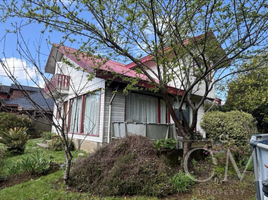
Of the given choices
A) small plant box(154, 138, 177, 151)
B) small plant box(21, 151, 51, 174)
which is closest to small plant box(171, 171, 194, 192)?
small plant box(154, 138, 177, 151)

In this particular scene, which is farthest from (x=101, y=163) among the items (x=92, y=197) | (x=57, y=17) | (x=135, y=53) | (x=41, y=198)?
(x=57, y=17)

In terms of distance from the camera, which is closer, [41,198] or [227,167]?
[41,198]

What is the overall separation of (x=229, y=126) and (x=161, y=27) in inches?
191

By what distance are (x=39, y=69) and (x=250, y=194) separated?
516 centimetres

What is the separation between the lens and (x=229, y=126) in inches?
278

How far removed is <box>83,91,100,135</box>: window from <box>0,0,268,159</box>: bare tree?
9.06 ft

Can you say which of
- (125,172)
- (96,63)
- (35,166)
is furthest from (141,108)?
(35,166)

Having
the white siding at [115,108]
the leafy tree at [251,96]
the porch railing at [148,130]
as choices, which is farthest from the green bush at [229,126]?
the white siding at [115,108]

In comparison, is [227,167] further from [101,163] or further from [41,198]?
[41,198]

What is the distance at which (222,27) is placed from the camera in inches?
180

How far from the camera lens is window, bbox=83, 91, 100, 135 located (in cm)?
714

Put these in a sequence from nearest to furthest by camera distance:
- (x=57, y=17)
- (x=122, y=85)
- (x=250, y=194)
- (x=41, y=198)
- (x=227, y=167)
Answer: (x=41, y=198) < (x=250, y=194) < (x=57, y=17) < (x=227, y=167) < (x=122, y=85)

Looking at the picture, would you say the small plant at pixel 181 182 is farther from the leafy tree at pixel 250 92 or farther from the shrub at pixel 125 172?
the leafy tree at pixel 250 92

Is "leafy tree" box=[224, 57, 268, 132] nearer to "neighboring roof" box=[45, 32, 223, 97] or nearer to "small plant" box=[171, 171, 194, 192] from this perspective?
"neighboring roof" box=[45, 32, 223, 97]
